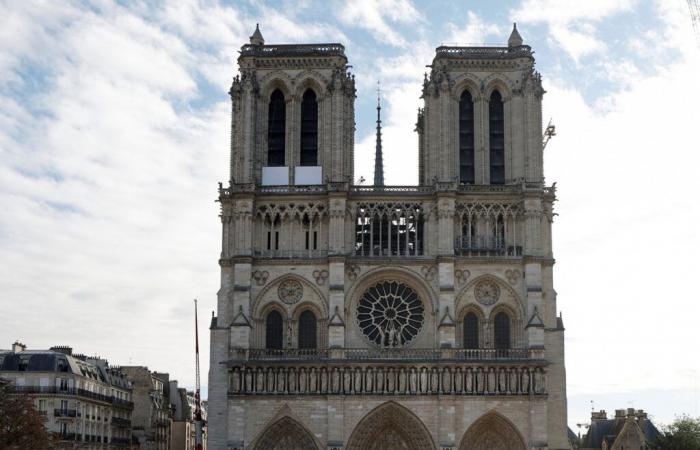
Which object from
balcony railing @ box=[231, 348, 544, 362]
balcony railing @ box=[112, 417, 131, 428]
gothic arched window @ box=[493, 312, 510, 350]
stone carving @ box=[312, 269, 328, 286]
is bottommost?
balcony railing @ box=[112, 417, 131, 428]

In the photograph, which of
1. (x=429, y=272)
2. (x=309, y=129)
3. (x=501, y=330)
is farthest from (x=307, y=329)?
(x=309, y=129)

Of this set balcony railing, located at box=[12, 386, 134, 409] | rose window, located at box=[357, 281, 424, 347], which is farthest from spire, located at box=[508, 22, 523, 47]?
balcony railing, located at box=[12, 386, 134, 409]

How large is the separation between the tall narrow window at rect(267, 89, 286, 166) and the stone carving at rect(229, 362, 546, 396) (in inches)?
486

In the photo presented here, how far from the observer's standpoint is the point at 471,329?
6116cm

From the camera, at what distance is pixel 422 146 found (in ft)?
224

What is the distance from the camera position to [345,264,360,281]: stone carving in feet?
200

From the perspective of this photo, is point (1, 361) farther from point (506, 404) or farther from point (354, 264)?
point (506, 404)

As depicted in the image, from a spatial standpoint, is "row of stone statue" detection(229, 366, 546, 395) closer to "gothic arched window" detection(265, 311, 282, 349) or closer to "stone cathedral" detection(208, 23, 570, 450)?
"stone cathedral" detection(208, 23, 570, 450)

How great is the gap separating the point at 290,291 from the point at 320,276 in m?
1.86

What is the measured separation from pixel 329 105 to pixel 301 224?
23.4 feet

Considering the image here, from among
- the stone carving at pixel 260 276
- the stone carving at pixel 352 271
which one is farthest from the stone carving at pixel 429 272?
the stone carving at pixel 260 276

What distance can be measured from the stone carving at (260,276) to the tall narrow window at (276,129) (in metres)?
6.54

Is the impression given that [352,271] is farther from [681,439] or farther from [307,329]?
[681,439]

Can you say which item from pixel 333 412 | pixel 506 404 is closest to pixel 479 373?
pixel 506 404
